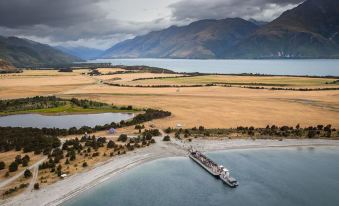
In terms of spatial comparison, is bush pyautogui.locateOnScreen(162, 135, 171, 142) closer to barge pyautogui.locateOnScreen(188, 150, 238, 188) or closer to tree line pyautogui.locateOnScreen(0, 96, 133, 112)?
barge pyautogui.locateOnScreen(188, 150, 238, 188)

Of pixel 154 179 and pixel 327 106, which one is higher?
pixel 327 106

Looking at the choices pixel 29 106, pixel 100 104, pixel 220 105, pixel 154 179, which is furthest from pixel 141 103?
pixel 154 179

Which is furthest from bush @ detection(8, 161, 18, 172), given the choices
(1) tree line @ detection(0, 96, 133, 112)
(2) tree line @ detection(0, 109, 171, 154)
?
(1) tree line @ detection(0, 96, 133, 112)

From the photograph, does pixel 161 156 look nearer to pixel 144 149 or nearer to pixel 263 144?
pixel 144 149

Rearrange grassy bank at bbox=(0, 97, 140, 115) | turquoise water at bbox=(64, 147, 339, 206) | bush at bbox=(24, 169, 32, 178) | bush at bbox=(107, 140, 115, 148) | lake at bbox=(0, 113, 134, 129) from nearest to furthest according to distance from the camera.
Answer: turquoise water at bbox=(64, 147, 339, 206), bush at bbox=(24, 169, 32, 178), bush at bbox=(107, 140, 115, 148), lake at bbox=(0, 113, 134, 129), grassy bank at bbox=(0, 97, 140, 115)

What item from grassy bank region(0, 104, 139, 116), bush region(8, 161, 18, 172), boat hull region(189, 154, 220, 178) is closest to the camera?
bush region(8, 161, 18, 172)

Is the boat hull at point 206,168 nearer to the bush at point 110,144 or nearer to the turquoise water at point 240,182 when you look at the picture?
the turquoise water at point 240,182
